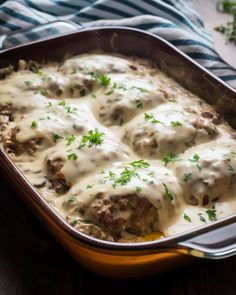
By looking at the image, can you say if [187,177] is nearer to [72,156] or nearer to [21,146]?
[72,156]

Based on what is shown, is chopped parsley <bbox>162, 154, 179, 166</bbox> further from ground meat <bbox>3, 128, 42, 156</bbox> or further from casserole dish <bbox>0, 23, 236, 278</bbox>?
ground meat <bbox>3, 128, 42, 156</bbox>

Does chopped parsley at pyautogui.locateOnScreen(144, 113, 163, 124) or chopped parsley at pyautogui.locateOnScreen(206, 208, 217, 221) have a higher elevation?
chopped parsley at pyautogui.locateOnScreen(144, 113, 163, 124)

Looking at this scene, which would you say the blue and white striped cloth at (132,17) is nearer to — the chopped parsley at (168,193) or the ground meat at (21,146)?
the ground meat at (21,146)

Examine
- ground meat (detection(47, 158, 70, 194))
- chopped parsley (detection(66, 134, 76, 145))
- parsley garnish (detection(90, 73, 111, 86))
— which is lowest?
ground meat (detection(47, 158, 70, 194))

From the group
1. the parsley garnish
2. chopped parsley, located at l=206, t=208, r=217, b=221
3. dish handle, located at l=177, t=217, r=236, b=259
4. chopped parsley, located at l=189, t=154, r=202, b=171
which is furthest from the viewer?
the parsley garnish

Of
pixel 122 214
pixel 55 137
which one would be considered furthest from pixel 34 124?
pixel 122 214

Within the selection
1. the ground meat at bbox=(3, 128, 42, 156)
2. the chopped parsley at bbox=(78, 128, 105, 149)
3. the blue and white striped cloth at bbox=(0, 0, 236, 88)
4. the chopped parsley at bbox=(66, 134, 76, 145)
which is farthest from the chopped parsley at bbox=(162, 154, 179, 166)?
the blue and white striped cloth at bbox=(0, 0, 236, 88)

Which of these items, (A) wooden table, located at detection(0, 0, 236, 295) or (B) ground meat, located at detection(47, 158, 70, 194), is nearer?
(A) wooden table, located at detection(0, 0, 236, 295)
